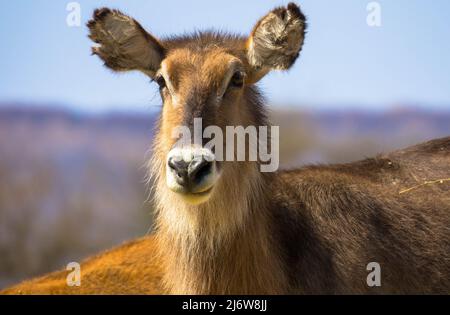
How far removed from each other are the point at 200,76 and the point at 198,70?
0.10 meters

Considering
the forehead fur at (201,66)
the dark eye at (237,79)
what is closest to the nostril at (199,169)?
the forehead fur at (201,66)

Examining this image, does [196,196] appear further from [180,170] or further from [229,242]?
[229,242]

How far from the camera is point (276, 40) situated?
1116 centimetres

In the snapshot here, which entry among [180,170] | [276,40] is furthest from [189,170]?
[276,40]

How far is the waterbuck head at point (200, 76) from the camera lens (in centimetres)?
977

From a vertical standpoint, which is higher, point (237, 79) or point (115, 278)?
point (237, 79)

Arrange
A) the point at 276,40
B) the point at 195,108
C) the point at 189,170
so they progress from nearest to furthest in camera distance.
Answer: the point at 189,170
the point at 195,108
the point at 276,40

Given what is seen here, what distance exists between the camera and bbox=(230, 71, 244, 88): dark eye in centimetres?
1073

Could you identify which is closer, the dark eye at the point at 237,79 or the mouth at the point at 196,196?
the mouth at the point at 196,196

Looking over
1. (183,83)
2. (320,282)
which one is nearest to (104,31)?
(183,83)

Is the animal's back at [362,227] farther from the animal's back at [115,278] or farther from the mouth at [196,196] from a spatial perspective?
the animal's back at [115,278]

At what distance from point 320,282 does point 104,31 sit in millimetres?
4196

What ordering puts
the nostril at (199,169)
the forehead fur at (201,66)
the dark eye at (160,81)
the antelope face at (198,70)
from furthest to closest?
the dark eye at (160,81), the forehead fur at (201,66), the antelope face at (198,70), the nostril at (199,169)
